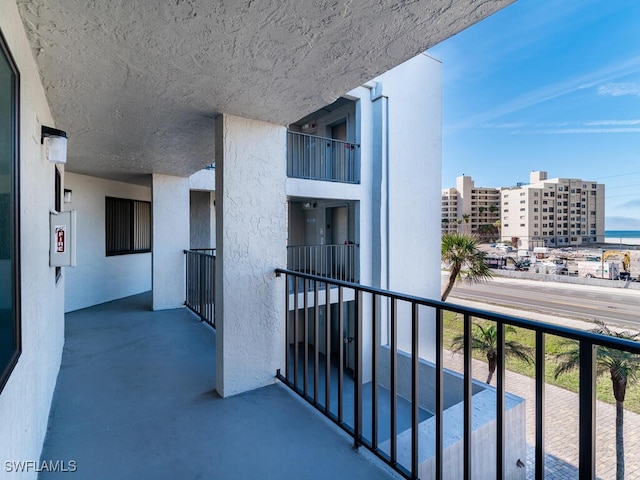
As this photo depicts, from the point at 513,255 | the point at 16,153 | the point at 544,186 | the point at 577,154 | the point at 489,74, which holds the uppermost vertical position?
the point at 489,74

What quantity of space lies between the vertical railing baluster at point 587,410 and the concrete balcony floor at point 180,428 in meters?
0.97

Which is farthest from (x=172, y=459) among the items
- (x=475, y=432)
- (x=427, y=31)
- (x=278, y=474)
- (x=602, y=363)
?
(x=602, y=363)

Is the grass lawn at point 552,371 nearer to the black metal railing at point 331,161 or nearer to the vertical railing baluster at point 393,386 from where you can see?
the vertical railing baluster at point 393,386

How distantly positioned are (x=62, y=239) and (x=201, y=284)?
8.22 ft

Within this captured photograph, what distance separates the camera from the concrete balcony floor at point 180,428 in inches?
67.7

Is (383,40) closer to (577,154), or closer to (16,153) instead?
(16,153)

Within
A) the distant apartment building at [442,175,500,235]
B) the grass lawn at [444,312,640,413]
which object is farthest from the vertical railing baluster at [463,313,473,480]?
the distant apartment building at [442,175,500,235]

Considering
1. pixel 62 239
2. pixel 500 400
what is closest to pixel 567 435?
pixel 500 400

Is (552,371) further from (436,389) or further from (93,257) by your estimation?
(93,257)

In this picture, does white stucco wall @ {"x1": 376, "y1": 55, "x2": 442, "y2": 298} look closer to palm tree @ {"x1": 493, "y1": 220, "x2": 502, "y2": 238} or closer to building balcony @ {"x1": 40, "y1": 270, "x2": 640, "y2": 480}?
building balcony @ {"x1": 40, "y1": 270, "x2": 640, "y2": 480}

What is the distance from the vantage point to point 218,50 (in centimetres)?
159

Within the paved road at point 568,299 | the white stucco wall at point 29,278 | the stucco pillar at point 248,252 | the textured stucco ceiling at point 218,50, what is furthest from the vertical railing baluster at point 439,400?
the paved road at point 568,299

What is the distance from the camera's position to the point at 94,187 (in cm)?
562

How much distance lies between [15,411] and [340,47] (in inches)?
81.0
